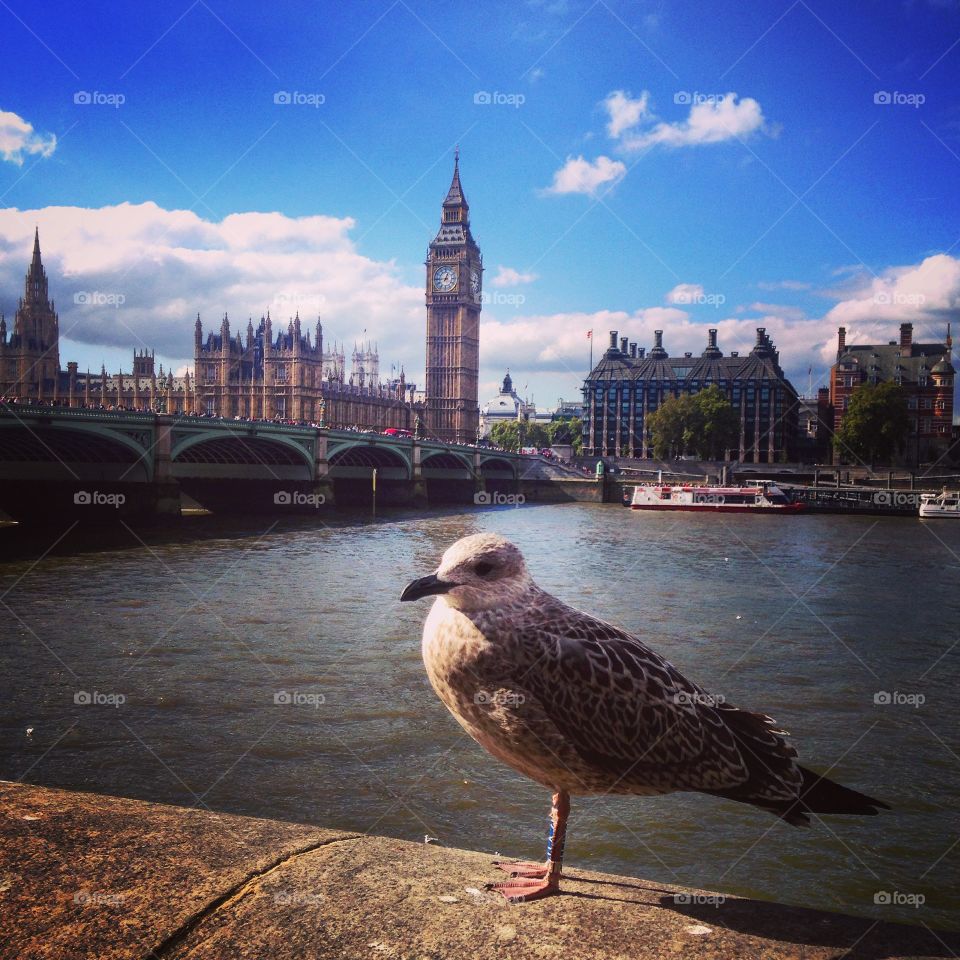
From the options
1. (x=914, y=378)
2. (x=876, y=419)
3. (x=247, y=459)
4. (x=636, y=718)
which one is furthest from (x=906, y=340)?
(x=636, y=718)

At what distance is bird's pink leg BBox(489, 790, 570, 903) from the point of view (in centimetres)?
217

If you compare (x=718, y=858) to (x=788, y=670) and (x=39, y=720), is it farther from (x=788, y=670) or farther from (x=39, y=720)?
(x=39, y=720)

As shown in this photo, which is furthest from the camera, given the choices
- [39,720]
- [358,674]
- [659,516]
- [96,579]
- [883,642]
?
[659,516]

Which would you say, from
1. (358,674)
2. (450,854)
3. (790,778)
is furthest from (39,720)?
(790,778)

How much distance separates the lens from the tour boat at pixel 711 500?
5319 centimetres

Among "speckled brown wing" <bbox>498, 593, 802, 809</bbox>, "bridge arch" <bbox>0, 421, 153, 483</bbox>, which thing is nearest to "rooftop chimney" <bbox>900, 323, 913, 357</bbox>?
"bridge arch" <bbox>0, 421, 153, 483</bbox>

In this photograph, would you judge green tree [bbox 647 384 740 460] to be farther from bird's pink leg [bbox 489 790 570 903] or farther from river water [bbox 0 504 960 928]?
bird's pink leg [bbox 489 790 570 903]

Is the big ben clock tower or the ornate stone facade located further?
the big ben clock tower

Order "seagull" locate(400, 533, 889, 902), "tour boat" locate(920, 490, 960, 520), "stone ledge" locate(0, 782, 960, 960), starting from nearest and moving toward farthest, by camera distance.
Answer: "stone ledge" locate(0, 782, 960, 960)
"seagull" locate(400, 533, 889, 902)
"tour boat" locate(920, 490, 960, 520)

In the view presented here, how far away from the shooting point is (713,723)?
2566 millimetres

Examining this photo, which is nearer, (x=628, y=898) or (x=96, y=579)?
(x=628, y=898)

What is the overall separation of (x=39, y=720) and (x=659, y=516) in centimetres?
4205

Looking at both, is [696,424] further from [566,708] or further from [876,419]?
[566,708]

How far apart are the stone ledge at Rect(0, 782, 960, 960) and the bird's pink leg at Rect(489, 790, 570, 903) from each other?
51 mm
